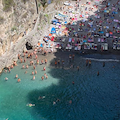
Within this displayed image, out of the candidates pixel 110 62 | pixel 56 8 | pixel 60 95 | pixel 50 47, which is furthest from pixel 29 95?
pixel 56 8

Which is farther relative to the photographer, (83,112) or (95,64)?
(95,64)

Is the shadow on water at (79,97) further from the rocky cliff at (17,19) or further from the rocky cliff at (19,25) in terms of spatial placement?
the rocky cliff at (17,19)

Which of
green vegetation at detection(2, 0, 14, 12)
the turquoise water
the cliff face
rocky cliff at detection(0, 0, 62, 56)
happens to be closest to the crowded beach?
rocky cliff at detection(0, 0, 62, 56)

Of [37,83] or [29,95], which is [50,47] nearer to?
[37,83]

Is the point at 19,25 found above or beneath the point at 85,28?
above

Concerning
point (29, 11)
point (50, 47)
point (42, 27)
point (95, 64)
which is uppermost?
point (29, 11)

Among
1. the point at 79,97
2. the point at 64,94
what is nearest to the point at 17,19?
the point at 64,94

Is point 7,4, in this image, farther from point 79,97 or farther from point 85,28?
point 79,97
